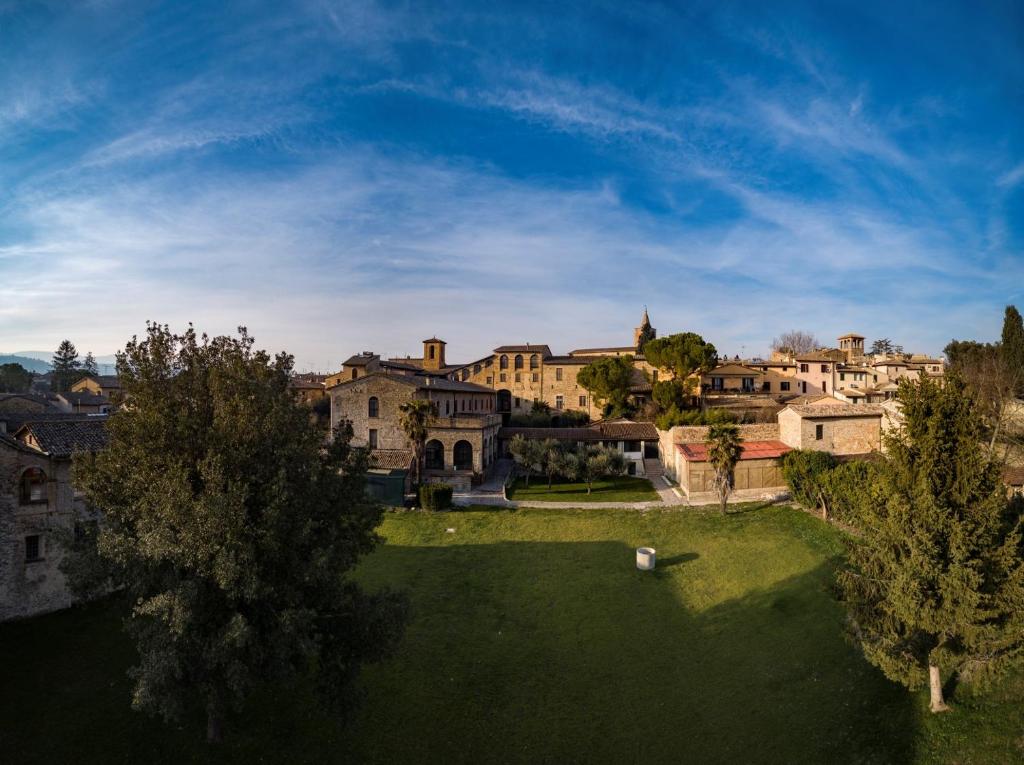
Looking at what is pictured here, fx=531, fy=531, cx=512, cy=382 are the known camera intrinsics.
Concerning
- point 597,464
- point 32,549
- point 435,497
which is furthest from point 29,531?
point 597,464

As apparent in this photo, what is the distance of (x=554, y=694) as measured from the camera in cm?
1620

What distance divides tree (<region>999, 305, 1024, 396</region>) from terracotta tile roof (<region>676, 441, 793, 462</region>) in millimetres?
24020

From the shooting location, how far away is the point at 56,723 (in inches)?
559

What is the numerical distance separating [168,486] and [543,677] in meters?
12.4

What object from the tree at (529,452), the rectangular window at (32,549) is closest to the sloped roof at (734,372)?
the tree at (529,452)

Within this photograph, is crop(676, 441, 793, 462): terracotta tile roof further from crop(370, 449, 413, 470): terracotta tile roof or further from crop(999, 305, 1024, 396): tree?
crop(999, 305, 1024, 396): tree

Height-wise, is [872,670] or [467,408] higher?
[467,408]

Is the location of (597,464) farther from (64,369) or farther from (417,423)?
(64,369)

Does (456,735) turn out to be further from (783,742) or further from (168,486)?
(168,486)

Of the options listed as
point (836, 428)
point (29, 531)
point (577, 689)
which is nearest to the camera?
point (577, 689)

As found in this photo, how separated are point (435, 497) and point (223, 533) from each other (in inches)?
911

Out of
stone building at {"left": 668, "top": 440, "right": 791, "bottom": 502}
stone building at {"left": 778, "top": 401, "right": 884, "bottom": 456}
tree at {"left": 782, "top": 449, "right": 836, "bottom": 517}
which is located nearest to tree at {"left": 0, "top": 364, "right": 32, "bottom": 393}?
stone building at {"left": 668, "top": 440, "right": 791, "bottom": 502}

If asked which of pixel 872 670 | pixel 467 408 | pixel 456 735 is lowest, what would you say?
pixel 456 735

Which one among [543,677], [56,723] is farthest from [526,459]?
[56,723]
